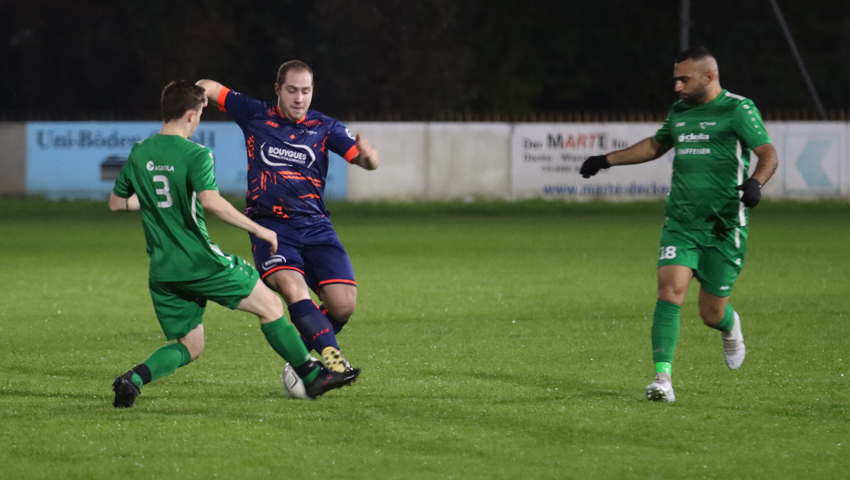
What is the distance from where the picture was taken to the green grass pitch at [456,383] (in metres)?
5.25

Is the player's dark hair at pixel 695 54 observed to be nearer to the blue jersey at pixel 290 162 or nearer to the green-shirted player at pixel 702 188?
the green-shirted player at pixel 702 188

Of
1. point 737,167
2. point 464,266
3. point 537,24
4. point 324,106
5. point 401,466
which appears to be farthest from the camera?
point 537,24

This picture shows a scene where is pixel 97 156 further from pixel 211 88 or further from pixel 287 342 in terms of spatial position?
pixel 287 342

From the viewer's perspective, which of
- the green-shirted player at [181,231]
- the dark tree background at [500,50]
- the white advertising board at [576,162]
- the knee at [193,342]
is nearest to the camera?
the green-shirted player at [181,231]

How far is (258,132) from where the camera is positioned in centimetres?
705

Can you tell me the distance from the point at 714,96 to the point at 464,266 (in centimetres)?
760

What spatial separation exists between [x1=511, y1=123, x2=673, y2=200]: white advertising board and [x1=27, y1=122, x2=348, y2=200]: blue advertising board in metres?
3.78

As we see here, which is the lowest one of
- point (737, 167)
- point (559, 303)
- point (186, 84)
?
point (559, 303)

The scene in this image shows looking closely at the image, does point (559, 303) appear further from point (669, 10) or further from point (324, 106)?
point (669, 10)

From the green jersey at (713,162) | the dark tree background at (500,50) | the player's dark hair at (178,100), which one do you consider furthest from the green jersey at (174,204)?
the dark tree background at (500,50)

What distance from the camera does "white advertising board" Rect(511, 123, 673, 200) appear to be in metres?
24.7

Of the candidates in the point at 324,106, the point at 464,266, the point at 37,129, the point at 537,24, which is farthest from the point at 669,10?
the point at 464,266

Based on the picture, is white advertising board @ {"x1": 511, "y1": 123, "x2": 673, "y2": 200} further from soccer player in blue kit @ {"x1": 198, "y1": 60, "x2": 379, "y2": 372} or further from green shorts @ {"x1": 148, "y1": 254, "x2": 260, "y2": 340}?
green shorts @ {"x1": 148, "y1": 254, "x2": 260, "y2": 340}

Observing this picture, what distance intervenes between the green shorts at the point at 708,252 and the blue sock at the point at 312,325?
1910 millimetres
